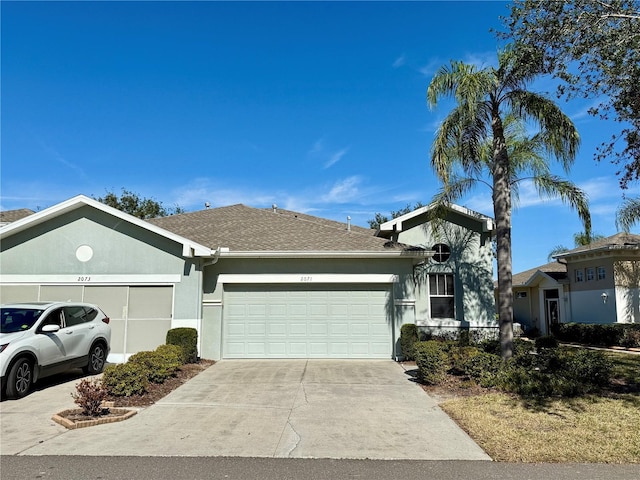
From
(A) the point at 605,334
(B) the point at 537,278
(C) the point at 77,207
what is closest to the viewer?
(C) the point at 77,207

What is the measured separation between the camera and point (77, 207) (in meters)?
13.6

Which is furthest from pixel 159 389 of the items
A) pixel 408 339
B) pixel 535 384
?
pixel 535 384

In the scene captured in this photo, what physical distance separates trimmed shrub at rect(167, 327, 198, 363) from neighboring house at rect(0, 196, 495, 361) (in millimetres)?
667

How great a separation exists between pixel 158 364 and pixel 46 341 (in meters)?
2.18

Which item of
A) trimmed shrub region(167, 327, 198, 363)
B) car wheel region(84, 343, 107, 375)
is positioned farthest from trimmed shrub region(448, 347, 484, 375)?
car wheel region(84, 343, 107, 375)

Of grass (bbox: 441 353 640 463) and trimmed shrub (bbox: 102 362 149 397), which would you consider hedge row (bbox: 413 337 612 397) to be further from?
trimmed shrub (bbox: 102 362 149 397)

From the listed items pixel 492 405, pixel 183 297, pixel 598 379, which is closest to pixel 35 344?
pixel 183 297

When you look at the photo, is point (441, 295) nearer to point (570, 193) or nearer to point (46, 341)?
point (570, 193)

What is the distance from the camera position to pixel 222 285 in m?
13.9

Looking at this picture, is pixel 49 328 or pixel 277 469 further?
pixel 49 328

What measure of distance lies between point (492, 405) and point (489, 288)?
9875 mm

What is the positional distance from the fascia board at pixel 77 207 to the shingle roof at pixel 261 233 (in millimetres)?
1067

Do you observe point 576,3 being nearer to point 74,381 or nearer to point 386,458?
point 386,458

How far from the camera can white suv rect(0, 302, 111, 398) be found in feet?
27.5
